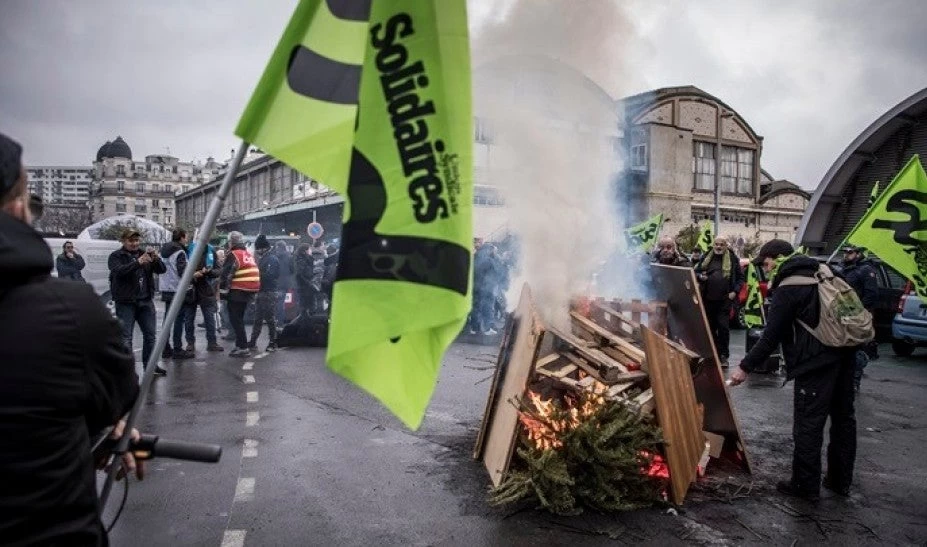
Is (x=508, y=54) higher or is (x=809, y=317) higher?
(x=508, y=54)

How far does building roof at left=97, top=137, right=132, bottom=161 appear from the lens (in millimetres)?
130250

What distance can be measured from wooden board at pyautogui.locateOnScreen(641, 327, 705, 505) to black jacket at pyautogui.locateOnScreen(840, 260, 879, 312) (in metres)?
5.95

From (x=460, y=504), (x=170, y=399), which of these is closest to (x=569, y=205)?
(x=460, y=504)

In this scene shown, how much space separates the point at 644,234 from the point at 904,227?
8.16 m

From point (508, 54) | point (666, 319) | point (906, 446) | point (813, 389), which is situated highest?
point (508, 54)

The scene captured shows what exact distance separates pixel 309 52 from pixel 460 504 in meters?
3.40

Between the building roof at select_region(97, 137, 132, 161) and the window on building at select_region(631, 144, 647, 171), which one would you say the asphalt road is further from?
the building roof at select_region(97, 137, 132, 161)

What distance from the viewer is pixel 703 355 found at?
17.3 ft

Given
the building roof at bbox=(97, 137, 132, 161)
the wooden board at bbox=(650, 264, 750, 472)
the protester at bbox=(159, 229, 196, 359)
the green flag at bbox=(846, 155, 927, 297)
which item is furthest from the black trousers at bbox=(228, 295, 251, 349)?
the building roof at bbox=(97, 137, 132, 161)

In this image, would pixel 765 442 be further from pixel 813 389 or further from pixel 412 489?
pixel 412 489

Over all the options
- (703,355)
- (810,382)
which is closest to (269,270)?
(703,355)

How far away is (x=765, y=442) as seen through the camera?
627 centimetres

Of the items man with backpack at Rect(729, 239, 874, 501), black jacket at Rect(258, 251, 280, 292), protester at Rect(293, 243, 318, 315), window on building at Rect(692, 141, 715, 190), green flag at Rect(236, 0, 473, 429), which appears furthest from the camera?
window on building at Rect(692, 141, 715, 190)

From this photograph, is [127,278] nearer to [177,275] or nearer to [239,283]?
[177,275]
